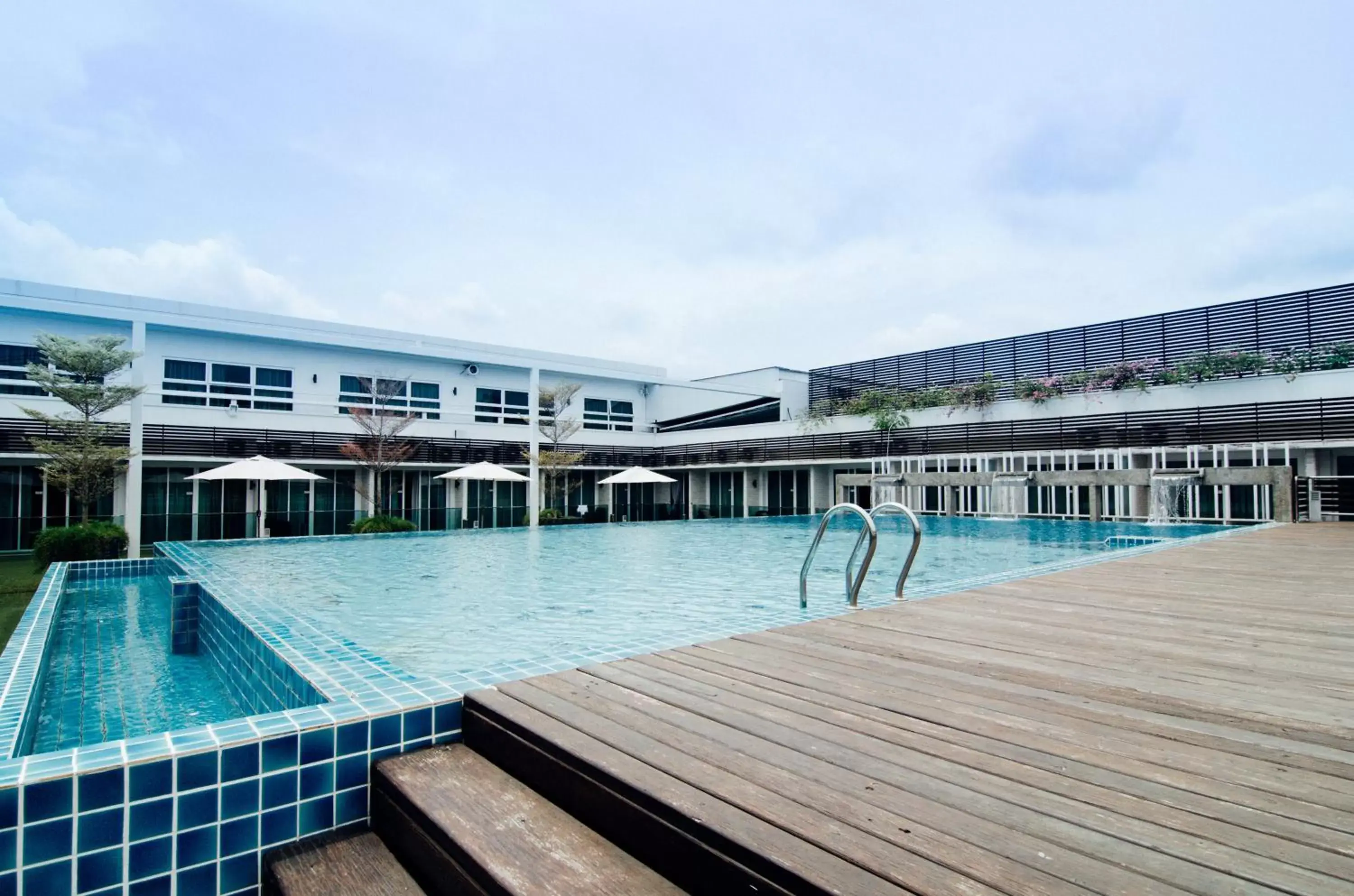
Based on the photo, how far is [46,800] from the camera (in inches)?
70.8

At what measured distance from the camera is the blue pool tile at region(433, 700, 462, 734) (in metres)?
2.47

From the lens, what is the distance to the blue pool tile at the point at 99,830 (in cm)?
184

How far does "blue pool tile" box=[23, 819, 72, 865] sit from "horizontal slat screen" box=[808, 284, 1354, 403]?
833 inches

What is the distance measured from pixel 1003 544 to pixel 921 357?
551 inches

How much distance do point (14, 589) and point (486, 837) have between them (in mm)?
12575

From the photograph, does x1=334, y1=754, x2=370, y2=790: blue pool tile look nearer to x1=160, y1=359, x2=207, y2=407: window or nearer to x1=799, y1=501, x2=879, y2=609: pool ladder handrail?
x1=799, y1=501, x2=879, y2=609: pool ladder handrail

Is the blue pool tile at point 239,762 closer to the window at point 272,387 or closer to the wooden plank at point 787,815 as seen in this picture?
the wooden plank at point 787,815

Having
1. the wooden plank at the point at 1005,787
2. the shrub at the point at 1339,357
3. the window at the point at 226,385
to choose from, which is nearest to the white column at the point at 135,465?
the window at the point at 226,385

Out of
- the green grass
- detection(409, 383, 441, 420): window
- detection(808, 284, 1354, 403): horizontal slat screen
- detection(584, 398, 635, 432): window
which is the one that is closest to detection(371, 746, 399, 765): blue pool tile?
the green grass

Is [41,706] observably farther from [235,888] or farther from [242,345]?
[242,345]

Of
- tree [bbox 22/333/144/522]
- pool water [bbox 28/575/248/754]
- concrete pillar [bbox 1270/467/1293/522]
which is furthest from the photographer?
tree [bbox 22/333/144/522]

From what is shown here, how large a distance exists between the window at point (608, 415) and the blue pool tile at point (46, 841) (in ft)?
83.2

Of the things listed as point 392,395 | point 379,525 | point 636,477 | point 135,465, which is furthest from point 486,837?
point 392,395

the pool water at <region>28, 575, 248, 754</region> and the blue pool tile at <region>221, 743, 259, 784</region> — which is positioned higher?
the blue pool tile at <region>221, 743, 259, 784</region>
